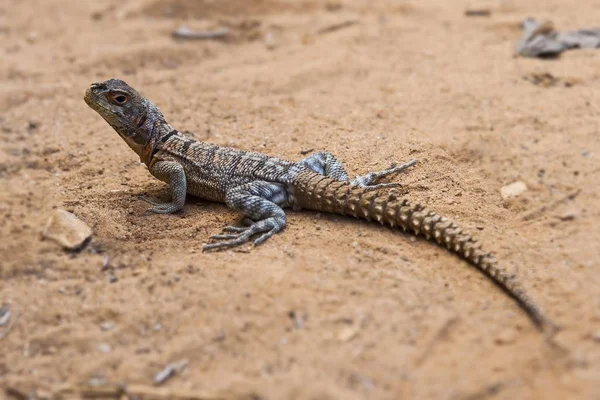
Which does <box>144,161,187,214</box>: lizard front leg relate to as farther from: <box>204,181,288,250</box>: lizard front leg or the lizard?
<box>204,181,288,250</box>: lizard front leg

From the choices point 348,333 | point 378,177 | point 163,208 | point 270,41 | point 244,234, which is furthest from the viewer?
point 270,41

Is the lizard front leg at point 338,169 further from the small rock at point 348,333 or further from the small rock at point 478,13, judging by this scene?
the small rock at point 478,13

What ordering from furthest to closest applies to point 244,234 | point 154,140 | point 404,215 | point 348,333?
point 154,140, point 244,234, point 404,215, point 348,333

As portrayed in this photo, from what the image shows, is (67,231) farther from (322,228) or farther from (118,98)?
(322,228)

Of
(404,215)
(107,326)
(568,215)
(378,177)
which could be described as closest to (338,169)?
(378,177)

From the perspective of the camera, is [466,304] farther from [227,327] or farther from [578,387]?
[227,327]

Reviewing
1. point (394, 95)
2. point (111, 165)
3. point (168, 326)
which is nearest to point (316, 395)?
point (168, 326)
